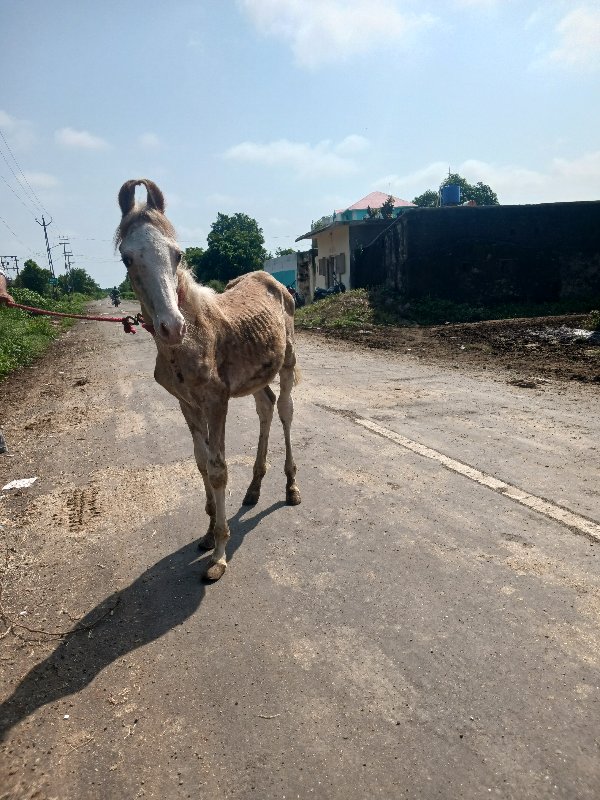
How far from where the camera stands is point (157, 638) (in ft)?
8.98

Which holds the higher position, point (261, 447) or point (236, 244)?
point (236, 244)

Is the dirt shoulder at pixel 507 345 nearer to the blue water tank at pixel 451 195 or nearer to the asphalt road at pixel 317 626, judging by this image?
the asphalt road at pixel 317 626

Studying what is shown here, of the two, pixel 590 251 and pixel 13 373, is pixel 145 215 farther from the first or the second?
pixel 590 251

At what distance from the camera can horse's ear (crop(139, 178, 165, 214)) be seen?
3121 mm

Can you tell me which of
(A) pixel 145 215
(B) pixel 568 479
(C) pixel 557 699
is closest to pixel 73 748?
(C) pixel 557 699

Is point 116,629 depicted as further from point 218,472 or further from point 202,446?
point 202,446

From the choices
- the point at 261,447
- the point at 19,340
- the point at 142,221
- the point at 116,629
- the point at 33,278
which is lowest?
the point at 116,629

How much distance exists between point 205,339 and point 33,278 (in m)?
74.2

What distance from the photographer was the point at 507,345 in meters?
12.6

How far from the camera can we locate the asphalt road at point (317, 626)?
1.96m

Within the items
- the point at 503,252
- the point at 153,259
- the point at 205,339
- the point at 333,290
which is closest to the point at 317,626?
the point at 205,339

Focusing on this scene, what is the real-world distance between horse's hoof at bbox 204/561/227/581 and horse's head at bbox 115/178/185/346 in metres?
1.46

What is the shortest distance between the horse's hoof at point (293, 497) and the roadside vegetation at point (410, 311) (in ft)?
46.0

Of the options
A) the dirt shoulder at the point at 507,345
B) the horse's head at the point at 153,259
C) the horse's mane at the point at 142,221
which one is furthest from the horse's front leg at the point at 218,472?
the dirt shoulder at the point at 507,345
